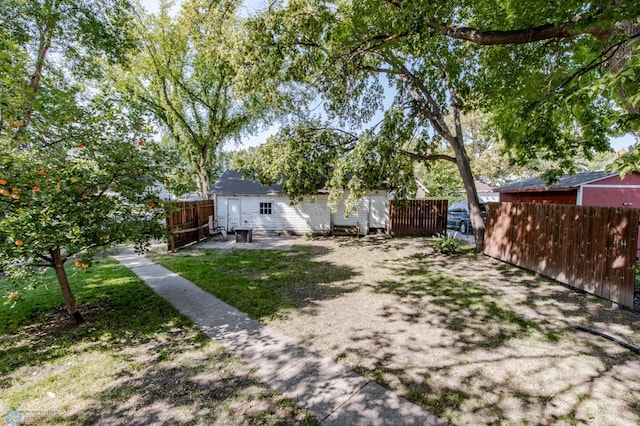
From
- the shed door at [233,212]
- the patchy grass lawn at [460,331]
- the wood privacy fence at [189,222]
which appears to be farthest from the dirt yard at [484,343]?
the shed door at [233,212]

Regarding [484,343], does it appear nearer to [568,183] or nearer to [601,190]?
[568,183]

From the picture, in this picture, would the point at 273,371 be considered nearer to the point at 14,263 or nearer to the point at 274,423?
the point at 274,423

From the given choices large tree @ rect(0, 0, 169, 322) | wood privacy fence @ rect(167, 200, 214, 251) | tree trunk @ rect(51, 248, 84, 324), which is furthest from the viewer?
wood privacy fence @ rect(167, 200, 214, 251)

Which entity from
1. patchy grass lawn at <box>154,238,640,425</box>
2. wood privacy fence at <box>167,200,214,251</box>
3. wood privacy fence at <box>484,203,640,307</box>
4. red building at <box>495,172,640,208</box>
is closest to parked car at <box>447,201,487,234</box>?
red building at <box>495,172,640,208</box>

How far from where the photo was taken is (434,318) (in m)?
4.86

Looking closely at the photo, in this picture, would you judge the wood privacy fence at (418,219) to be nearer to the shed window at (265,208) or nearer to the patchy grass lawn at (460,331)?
the patchy grass lawn at (460,331)

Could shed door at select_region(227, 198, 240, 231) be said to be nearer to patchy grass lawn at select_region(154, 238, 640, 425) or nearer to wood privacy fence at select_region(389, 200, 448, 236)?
patchy grass lawn at select_region(154, 238, 640, 425)

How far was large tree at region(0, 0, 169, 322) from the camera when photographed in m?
3.33

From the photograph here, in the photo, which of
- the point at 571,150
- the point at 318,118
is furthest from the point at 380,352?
the point at 318,118

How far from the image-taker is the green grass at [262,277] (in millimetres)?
5676

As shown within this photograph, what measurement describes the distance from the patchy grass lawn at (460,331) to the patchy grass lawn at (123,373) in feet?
3.91

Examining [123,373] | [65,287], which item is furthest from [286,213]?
[123,373]

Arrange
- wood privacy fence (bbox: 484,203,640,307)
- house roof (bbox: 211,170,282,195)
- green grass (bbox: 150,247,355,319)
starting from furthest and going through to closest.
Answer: house roof (bbox: 211,170,282,195) → green grass (bbox: 150,247,355,319) → wood privacy fence (bbox: 484,203,640,307)

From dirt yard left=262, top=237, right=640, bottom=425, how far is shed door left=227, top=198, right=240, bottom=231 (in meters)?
10.2
